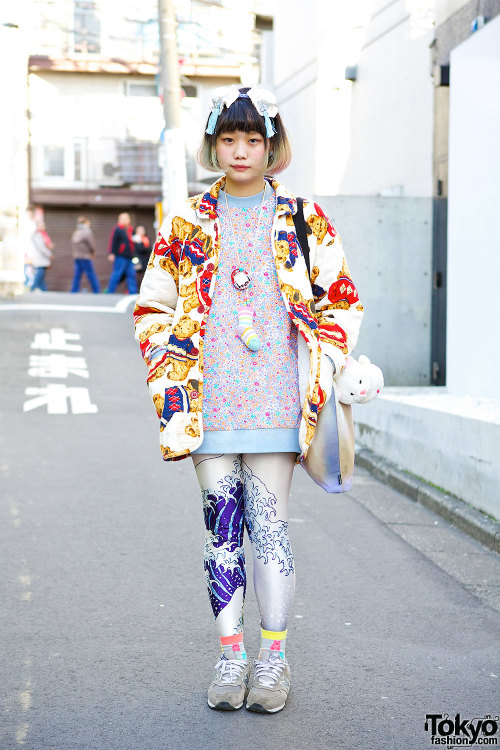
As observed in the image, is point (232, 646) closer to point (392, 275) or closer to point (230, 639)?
point (230, 639)

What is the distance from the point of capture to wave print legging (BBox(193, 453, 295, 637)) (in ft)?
11.5

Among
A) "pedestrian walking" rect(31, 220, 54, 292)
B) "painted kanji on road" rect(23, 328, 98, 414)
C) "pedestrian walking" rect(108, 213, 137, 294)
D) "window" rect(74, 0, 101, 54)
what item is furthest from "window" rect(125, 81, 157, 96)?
Answer: "painted kanji on road" rect(23, 328, 98, 414)

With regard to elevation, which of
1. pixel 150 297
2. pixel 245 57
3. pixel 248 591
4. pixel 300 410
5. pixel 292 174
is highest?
pixel 245 57

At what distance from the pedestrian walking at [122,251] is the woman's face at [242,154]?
2011 cm

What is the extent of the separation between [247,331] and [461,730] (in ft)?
4.61

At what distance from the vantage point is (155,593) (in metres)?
4.91

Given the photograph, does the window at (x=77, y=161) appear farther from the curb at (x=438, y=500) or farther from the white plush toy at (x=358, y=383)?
the white plush toy at (x=358, y=383)

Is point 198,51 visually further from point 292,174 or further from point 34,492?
point 34,492

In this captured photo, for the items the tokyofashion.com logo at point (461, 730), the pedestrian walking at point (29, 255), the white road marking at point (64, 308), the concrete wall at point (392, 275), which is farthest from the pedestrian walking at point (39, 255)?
the tokyofashion.com logo at point (461, 730)

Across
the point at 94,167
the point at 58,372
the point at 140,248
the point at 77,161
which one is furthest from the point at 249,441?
the point at 77,161

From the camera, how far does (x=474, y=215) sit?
8867 millimetres

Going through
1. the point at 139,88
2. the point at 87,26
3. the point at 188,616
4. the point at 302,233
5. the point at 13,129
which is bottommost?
the point at 188,616

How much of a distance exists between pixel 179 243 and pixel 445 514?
11.7ft

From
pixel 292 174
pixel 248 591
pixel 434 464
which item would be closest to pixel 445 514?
pixel 434 464
